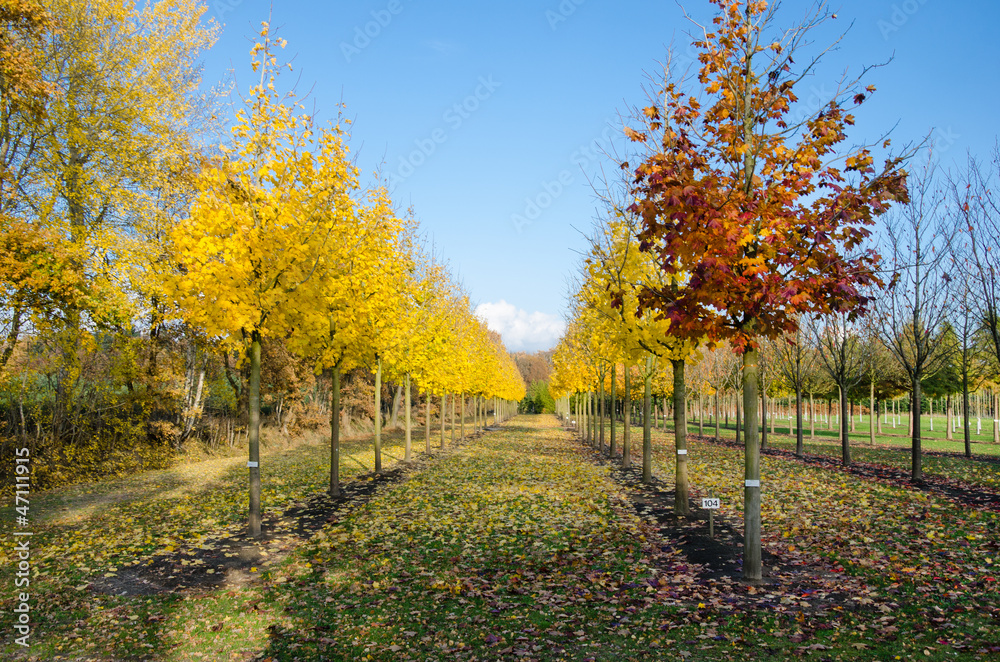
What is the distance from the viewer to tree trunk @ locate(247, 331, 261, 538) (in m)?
9.12

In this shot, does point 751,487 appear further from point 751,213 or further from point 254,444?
point 254,444

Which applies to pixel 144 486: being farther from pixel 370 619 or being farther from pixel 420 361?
pixel 370 619

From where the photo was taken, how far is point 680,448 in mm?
10586

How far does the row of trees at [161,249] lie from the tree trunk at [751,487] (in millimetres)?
6755

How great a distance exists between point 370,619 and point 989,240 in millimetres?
14489

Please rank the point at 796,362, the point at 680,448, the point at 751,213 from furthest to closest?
the point at 796,362 → the point at 680,448 → the point at 751,213

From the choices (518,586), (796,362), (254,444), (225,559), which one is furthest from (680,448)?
(796,362)

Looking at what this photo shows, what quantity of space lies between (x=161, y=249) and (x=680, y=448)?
618 inches

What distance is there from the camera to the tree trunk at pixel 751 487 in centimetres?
671

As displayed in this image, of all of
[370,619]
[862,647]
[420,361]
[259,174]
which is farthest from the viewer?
[420,361]

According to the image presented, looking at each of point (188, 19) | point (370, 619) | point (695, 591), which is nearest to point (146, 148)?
point (188, 19)

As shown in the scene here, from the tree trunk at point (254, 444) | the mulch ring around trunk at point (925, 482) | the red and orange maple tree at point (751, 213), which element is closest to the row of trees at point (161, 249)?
the tree trunk at point (254, 444)

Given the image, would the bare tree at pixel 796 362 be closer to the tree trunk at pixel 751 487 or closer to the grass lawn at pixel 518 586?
the grass lawn at pixel 518 586

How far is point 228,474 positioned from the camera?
17672 mm
